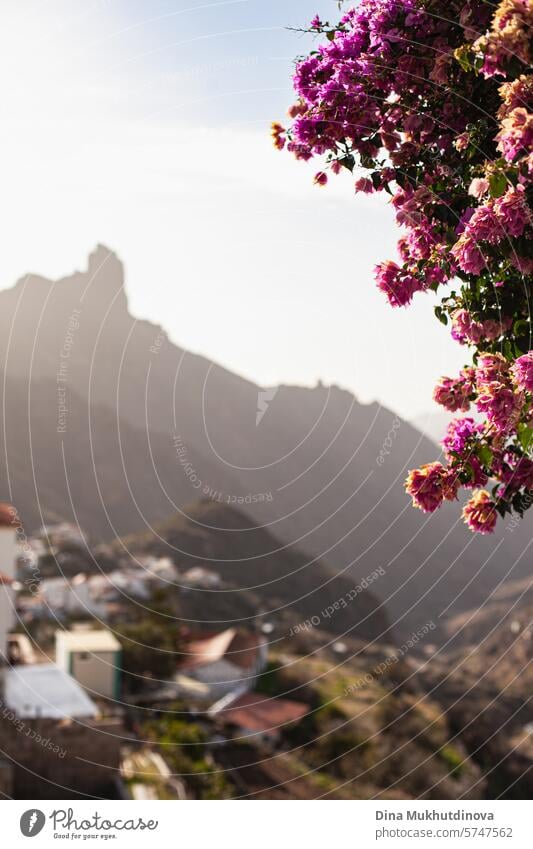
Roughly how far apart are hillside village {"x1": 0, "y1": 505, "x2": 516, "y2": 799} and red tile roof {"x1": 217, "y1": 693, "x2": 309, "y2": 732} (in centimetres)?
11

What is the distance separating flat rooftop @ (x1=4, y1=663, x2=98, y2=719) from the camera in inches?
765

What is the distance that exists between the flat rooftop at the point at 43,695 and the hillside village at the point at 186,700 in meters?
0.07

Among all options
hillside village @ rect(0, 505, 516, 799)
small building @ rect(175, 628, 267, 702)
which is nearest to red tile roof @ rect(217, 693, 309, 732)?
hillside village @ rect(0, 505, 516, 799)

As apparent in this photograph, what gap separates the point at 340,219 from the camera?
738cm

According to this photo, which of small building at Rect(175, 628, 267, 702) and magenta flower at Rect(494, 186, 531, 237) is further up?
small building at Rect(175, 628, 267, 702)

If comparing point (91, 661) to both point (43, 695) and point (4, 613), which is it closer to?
point (43, 695)

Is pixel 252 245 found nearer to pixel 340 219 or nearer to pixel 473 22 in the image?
pixel 340 219

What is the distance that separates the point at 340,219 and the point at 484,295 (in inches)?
149

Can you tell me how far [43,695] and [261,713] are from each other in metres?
22.1

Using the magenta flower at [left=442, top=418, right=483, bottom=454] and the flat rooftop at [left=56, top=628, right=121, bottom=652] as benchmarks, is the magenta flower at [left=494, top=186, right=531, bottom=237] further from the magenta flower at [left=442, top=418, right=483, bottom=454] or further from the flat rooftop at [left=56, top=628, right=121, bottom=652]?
the flat rooftop at [left=56, top=628, right=121, bottom=652]

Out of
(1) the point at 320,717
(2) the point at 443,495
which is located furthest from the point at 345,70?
(1) the point at 320,717
